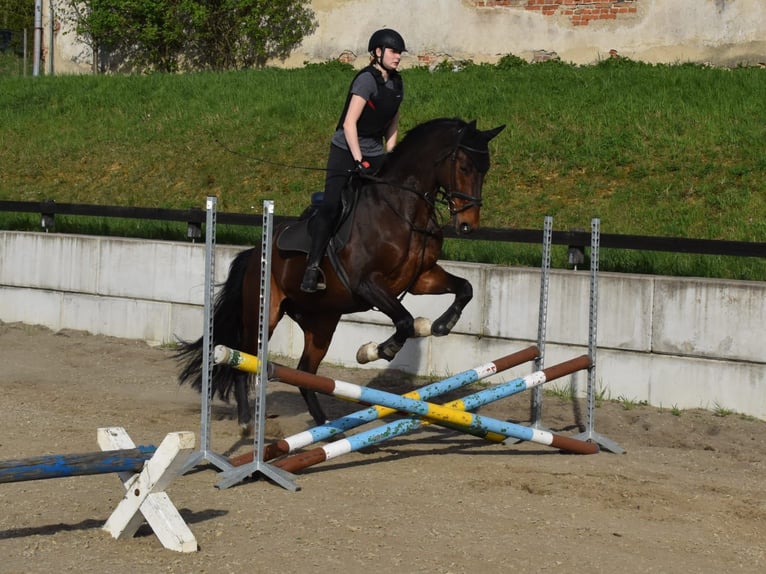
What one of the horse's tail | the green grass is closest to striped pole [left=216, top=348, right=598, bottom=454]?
the horse's tail

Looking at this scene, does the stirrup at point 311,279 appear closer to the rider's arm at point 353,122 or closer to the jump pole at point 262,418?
the rider's arm at point 353,122

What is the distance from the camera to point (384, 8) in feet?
64.0

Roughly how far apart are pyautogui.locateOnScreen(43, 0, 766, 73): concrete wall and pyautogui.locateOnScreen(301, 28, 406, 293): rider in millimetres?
9860

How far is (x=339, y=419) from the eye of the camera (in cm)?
739

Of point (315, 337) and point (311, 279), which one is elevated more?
point (311, 279)

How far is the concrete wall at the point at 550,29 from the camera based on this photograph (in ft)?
54.0

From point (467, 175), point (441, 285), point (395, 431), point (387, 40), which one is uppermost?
point (387, 40)

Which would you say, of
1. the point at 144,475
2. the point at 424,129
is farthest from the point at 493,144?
the point at 144,475

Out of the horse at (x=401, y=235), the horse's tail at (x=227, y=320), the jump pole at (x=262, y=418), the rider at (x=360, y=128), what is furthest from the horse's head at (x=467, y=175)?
the horse's tail at (x=227, y=320)

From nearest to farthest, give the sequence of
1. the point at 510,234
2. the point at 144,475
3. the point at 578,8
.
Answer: the point at 144,475, the point at 510,234, the point at 578,8

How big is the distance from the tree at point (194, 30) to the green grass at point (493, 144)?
1473 millimetres

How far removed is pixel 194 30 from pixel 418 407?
16446mm

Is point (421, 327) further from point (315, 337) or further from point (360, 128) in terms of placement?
point (360, 128)

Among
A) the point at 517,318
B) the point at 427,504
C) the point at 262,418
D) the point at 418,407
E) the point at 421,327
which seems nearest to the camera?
the point at 427,504
